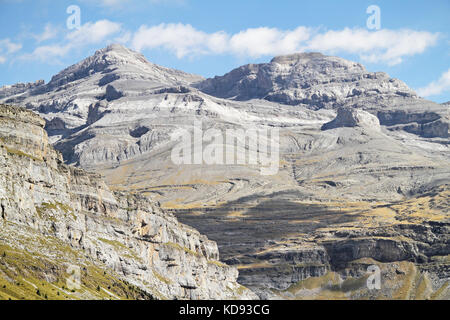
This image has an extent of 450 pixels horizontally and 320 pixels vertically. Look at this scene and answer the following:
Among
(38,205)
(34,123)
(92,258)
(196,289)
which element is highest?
(34,123)

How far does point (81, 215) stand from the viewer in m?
163

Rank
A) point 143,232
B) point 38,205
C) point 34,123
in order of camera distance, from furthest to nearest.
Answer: point 143,232 < point 34,123 < point 38,205

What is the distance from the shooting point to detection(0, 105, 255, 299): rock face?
143m

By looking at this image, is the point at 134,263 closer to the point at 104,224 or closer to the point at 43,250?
the point at 104,224

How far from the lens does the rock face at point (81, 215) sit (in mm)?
143125

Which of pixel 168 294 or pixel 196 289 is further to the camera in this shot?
pixel 196 289
